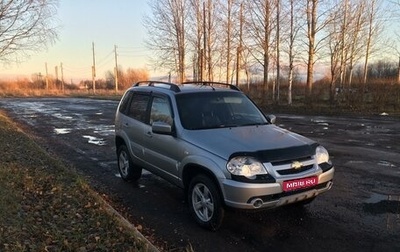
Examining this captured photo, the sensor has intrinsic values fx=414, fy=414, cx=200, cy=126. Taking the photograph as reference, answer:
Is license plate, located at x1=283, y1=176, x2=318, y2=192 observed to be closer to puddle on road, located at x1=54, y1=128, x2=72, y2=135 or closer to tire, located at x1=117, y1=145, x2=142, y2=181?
tire, located at x1=117, y1=145, x2=142, y2=181

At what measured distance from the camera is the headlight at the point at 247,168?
4926 millimetres

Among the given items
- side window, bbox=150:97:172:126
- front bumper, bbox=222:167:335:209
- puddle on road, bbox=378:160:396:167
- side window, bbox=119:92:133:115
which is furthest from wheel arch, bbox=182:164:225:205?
puddle on road, bbox=378:160:396:167

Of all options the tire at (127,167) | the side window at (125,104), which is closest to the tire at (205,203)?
the tire at (127,167)

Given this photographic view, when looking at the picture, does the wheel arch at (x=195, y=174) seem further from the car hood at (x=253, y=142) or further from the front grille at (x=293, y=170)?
the front grille at (x=293, y=170)

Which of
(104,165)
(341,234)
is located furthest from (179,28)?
(341,234)

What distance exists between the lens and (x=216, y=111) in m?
6.32

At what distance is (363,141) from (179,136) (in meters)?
8.84

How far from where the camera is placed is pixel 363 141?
12914 millimetres

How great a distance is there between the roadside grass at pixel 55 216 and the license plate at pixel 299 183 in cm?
175

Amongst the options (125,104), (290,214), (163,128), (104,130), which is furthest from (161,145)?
(104,130)

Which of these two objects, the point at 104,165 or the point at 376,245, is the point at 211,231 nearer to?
the point at 376,245

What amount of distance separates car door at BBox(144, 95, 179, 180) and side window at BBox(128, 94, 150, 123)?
260 mm

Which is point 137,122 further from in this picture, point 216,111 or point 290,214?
point 290,214

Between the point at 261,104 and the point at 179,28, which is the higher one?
the point at 179,28
